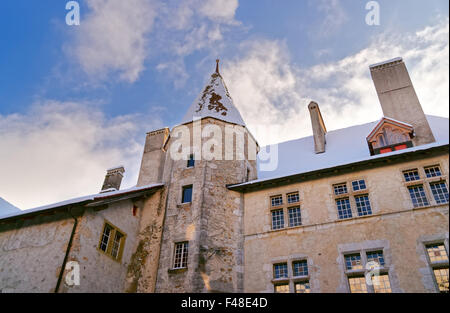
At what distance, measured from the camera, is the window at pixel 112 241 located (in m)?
12.8

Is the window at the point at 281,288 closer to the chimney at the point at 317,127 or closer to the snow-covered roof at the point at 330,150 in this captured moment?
the snow-covered roof at the point at 330,150

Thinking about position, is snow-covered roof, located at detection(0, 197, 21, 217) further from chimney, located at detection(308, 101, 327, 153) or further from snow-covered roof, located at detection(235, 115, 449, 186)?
chimney, located at detection(308, 101, 327, 153)

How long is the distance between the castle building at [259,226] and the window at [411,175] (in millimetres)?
42

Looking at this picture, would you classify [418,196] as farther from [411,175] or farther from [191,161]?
[191,161]

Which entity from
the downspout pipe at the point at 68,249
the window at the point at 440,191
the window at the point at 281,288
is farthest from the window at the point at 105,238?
the window at the point at 440,191

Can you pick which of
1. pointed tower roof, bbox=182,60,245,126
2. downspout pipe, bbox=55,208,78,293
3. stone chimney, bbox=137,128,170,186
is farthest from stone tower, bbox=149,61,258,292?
downspout pipe, bbox=55,208,78,293

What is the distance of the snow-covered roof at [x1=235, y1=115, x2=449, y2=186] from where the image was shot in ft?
48.4

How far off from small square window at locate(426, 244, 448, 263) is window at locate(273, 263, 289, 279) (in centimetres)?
441

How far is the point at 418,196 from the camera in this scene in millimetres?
11719

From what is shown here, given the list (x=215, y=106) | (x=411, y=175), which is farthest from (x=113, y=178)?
(x=411, y=175)
